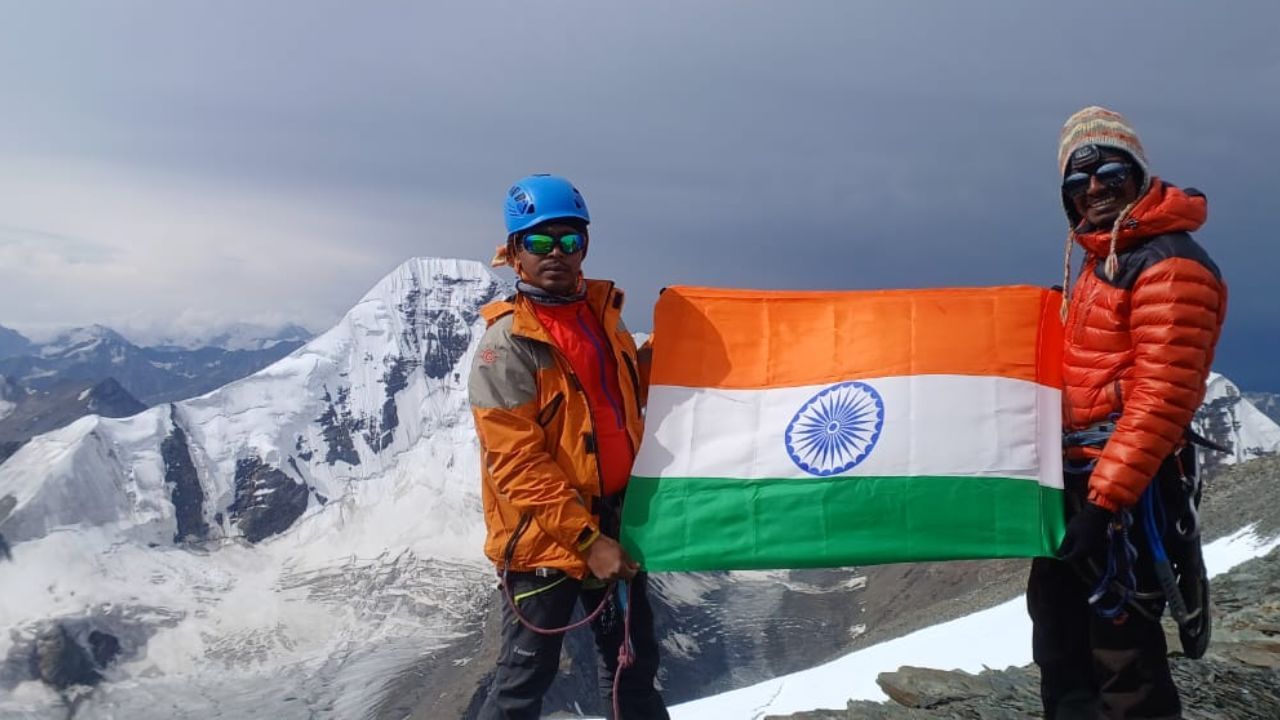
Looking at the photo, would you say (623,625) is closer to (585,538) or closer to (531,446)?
(585,538)

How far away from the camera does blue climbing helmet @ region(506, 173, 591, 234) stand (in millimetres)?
6453

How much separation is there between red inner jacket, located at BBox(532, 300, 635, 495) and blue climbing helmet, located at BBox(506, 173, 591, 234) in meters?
0.66

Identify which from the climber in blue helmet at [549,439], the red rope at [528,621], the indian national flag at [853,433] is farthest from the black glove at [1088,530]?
the red rope at [528,621]

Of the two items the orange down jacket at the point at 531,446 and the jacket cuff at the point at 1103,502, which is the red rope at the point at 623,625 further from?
the jacket cuff at the point at 1103,502

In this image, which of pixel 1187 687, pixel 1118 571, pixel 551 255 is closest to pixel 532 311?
pixel 551 255

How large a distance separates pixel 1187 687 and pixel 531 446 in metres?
7.34

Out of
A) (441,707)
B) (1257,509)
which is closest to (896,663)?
(1257,509)

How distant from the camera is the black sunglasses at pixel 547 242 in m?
6.50

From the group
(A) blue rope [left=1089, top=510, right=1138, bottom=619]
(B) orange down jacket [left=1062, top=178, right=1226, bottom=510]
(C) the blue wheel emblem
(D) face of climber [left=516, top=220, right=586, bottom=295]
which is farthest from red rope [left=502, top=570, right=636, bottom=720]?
(B) orange down jacket [left=1062, top=178, right=1226, bottom=510]

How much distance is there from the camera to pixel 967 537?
22.2 ft

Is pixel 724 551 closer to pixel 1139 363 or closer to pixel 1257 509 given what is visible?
pixel 1139 363

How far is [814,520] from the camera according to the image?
23.0ft

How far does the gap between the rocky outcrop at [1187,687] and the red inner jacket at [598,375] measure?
4.99 meters

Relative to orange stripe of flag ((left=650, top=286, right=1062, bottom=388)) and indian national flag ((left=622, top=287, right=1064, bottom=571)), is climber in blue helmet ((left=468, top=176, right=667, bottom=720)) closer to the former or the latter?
indian national flag ((left=622, top=287, right=1064, bottom=571))
